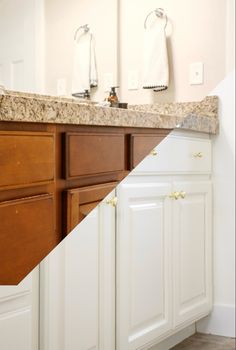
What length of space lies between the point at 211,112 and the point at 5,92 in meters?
0.46

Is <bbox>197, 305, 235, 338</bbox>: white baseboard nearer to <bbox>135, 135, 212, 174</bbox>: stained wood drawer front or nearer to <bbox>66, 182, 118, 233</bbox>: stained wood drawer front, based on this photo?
<bbox>135, 135, 212, 174</bbox>: stained wood drawer front

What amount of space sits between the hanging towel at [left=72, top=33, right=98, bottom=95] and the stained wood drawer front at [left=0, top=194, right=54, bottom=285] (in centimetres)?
16

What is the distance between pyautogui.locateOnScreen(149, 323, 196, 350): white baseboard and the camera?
1006mm

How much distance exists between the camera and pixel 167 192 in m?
0.97

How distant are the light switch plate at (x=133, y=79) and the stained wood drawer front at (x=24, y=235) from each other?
0.22m

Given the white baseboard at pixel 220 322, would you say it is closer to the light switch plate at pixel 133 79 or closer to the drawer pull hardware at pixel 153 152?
the drawer pull hardware at pixel 153 152

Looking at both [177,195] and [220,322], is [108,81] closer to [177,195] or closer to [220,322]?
[177,195]

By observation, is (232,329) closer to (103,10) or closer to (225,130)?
(225,130)

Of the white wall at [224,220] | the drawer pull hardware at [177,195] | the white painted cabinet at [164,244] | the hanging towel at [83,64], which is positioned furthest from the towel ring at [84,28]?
the drawer pull hardware at [177,195]

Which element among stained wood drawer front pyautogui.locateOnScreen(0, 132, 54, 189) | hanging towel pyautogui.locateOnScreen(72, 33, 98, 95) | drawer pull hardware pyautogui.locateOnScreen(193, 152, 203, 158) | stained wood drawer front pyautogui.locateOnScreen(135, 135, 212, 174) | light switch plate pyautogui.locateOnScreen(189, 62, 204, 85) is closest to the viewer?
stained wood drawer front pyautogui.locateOnScreen(0, 132, 54, 189)

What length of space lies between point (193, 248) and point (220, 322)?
172 millimetres

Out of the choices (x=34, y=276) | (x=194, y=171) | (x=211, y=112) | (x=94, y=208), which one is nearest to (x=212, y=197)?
(x=194, y=171)

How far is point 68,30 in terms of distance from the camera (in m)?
0.60


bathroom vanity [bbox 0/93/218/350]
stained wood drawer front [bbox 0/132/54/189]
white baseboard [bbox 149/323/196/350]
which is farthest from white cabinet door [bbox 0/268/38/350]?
white baseboard [bbox 149/323/196/350]
